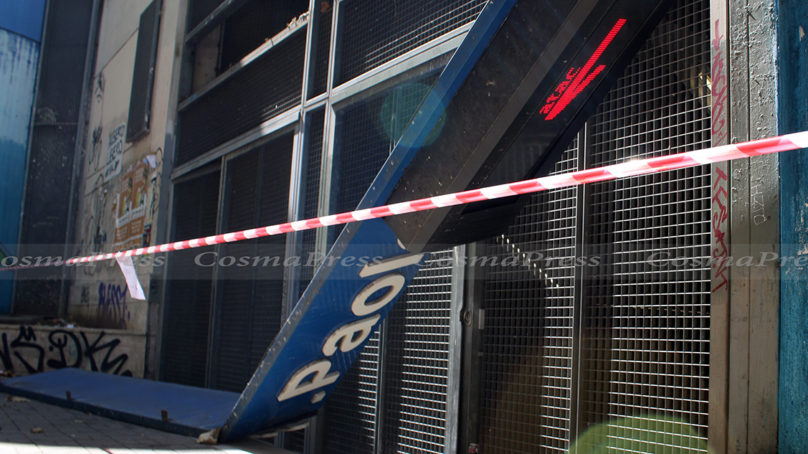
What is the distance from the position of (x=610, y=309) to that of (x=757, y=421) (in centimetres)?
99

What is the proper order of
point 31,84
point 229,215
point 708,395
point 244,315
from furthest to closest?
point 31,84 → point 229,215 → point 244,315 → point 708,395

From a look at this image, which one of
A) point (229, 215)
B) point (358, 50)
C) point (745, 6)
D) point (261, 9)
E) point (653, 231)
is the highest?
point (261, 9)

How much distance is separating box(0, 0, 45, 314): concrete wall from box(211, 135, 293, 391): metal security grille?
8916mm

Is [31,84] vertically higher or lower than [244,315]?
higher

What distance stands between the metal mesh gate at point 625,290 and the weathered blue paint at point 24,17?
1469 centimetres

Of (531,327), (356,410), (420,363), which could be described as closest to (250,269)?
(356,410)

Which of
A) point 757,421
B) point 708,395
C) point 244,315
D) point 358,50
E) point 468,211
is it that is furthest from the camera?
point 244,315

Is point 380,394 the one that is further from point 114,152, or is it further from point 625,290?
point 114,152

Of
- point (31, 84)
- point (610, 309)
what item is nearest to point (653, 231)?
point (610, 309)

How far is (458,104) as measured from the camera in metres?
3.30

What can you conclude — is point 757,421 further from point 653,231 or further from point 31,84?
point 31,84

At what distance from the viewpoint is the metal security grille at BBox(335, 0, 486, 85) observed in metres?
5.09

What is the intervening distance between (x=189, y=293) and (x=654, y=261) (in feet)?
22.7

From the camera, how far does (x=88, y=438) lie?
438 cm
